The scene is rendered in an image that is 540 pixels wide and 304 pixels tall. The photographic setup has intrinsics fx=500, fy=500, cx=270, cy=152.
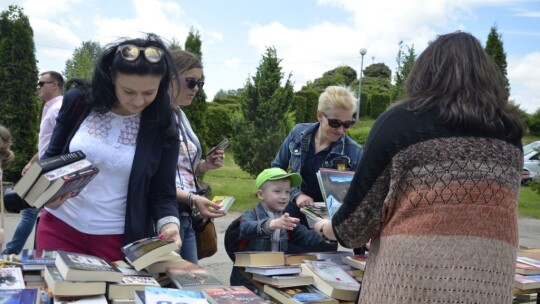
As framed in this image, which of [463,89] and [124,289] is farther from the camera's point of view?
[124,289]

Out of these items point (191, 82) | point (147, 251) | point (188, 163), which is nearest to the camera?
point (147, 251)

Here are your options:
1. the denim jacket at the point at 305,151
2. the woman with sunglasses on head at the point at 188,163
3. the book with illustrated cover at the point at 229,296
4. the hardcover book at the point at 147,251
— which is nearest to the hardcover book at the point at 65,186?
the hardcover book at the point at 147,251

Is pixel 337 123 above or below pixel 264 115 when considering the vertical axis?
below

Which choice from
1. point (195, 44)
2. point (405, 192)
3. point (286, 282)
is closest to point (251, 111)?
point (195, 44)

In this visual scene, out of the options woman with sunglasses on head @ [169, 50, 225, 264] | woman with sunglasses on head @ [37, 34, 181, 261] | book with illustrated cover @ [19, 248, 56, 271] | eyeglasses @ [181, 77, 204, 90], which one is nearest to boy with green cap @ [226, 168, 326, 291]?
woman with sunglasses on head @ [169, 50, 225, 264]

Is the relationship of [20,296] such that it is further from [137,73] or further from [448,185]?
[448,185]

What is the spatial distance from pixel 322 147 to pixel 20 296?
213cm

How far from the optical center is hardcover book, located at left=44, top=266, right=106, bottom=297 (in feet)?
5.26

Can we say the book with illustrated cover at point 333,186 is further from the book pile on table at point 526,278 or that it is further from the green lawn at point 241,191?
the green lawn at point 241,191

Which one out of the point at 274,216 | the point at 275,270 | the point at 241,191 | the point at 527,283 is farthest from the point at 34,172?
the point at 241,191

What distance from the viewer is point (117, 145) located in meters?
2.08

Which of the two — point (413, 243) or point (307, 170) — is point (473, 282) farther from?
point (307, 170)

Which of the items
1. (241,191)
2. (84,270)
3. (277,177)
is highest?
(277,177)

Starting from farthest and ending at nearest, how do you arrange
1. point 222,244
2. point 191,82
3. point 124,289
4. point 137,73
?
point 222,244 → point 191,82 → point 137,73 → point 124,289
